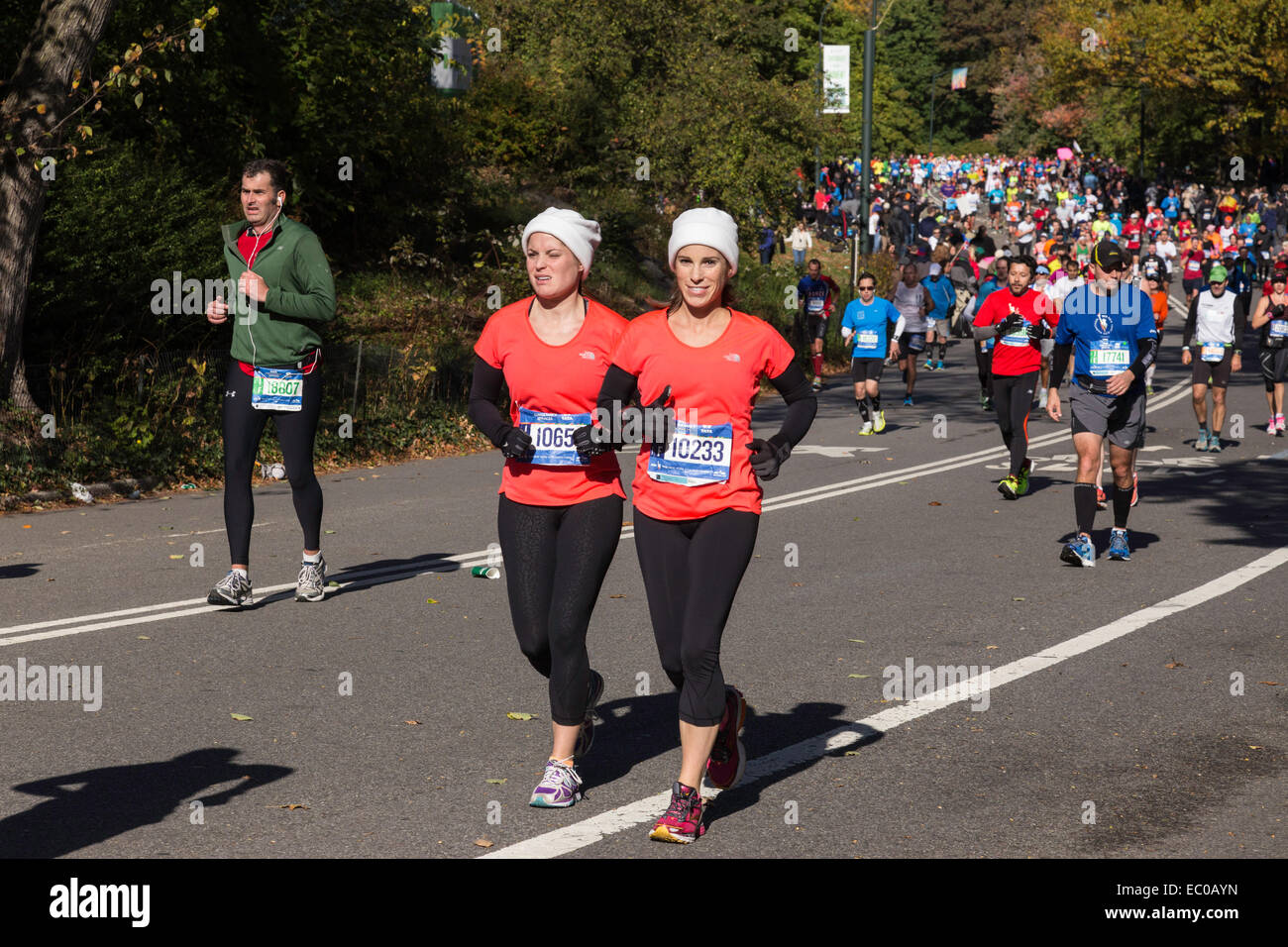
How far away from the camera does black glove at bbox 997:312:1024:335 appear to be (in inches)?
570

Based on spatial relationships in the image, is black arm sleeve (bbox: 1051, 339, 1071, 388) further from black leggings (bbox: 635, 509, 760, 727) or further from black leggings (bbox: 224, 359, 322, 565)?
black leggings (bbox: 635, 509, 760, 727)

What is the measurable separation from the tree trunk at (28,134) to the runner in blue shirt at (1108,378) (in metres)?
8.59

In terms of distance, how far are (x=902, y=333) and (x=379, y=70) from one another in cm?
807

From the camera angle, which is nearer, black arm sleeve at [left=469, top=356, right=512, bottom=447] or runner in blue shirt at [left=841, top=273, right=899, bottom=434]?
black arm sleeve at [left=469, top=356, right=512, bottom=447]

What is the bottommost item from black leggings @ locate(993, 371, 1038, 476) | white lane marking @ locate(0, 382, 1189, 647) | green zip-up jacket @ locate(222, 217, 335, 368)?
white lane marking @ locate(0, 382, 1189, 647)

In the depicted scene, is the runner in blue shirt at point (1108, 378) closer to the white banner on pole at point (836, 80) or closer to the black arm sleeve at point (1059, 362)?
the black arm sleeve at point (1059, 362)

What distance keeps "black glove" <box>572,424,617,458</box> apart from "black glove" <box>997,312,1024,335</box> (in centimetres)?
989

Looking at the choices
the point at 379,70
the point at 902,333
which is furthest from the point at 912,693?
the point at 379,70

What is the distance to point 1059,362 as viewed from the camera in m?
11.0

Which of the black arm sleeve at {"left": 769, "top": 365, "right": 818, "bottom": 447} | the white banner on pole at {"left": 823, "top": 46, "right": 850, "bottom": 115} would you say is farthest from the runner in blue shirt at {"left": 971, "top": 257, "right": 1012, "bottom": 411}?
the black arm sleeve at {"left": 769, "top": 365, "right": 818, "bottom": 447}

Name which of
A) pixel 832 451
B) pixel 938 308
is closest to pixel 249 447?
pixel 832 451
